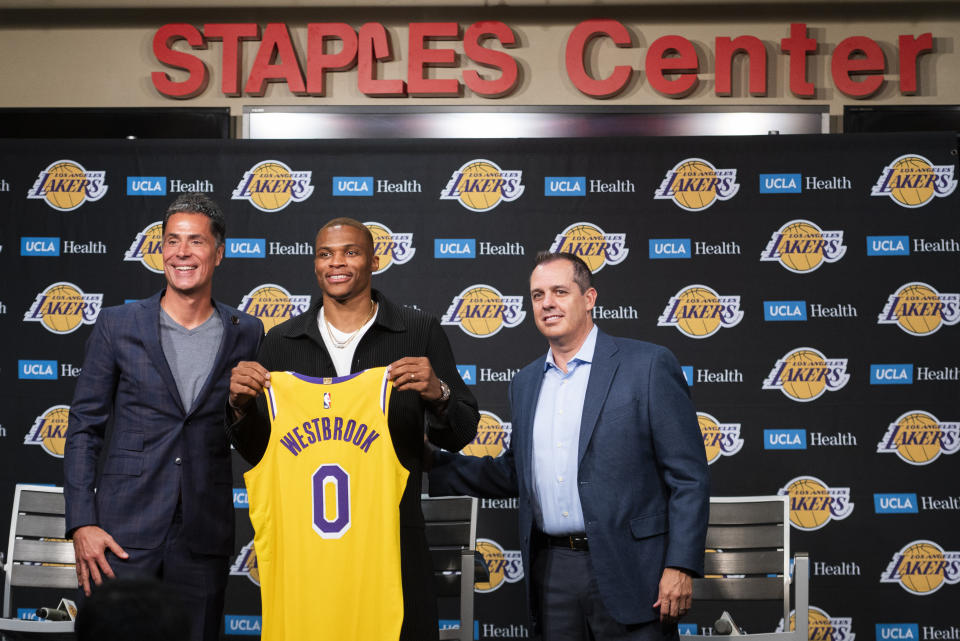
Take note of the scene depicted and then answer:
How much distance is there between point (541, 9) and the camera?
5.67 metres

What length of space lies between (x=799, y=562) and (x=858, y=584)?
1.67m

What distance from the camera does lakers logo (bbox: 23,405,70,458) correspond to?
4848 mm

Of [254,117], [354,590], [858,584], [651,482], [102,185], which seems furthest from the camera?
[254,117]

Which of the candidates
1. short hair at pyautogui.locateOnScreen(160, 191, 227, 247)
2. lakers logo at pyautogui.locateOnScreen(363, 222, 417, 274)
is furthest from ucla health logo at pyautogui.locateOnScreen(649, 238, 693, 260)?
short hair at pyautogui.locateOnScreen(160, 191, 227, 247)

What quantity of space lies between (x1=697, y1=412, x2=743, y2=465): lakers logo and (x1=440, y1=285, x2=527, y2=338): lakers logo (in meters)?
1.18

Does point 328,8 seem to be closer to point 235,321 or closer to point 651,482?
point 235,321

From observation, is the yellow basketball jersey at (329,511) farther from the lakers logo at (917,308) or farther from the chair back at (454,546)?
the lakers logo at (917,308)

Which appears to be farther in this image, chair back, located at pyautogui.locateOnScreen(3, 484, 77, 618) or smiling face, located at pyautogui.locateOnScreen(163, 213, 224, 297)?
chair back, located at pyautogui.locateOnScreen(3, 484, 77, 618)

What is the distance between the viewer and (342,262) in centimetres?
255

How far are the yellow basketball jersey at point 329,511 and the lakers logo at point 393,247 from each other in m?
2.45

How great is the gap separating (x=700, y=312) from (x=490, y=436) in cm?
137

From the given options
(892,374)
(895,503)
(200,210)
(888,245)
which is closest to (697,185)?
(888,245)

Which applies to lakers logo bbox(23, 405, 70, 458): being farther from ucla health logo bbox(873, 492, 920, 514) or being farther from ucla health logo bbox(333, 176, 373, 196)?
ucla health logo bbox(873, 492, 920, 514)

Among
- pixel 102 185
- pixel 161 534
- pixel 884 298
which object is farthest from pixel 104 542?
pixel 884 298
